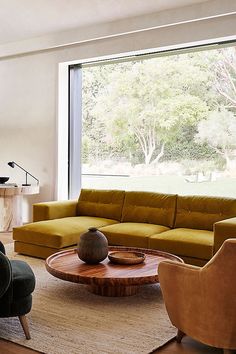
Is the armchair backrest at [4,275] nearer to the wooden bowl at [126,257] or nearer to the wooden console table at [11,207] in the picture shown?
the wooden bowl at [126,257]

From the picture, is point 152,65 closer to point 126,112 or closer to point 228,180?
point 126,112

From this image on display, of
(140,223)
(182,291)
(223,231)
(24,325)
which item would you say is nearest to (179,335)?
(182,291)

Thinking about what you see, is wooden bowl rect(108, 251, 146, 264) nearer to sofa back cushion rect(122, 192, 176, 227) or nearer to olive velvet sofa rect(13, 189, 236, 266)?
olive velvet sofa rect(13, 189, 236, 266)

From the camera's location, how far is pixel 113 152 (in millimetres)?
6648

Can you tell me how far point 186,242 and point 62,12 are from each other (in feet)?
12.0

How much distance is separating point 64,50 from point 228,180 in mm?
3173

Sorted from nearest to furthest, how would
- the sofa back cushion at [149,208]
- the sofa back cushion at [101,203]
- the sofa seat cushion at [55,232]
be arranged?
the sofa seat cushion at [55,232] → the sofa back cushion at [149,208] → the sofa back cushion at [101,203]

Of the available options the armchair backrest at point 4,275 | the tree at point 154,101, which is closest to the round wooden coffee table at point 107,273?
the armchair backrest at point 4,275

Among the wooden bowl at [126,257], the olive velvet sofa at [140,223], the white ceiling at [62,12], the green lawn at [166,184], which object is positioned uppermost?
the white ceiling at [62,12]

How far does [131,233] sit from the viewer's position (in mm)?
4652

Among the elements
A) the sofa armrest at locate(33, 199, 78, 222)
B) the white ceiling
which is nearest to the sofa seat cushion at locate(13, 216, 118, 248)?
the sofa armrest at locate(33, 199, 78, 222)

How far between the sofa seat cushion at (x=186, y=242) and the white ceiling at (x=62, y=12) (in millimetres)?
2829

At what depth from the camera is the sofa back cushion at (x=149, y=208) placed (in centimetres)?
→ 509

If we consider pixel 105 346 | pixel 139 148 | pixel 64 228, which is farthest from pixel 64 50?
pixel 105 346
